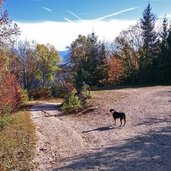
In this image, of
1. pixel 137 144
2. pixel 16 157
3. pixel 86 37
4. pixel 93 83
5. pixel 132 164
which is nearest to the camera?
pixel 132 164

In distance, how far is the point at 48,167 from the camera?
12.2 m

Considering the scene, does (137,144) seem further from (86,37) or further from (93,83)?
(86,37)

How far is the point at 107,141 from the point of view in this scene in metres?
15.5

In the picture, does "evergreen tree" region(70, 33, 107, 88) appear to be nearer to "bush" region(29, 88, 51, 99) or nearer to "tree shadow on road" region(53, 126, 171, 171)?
"bush" region(29, 88, 51, 99)

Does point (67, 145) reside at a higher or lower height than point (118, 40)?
lower

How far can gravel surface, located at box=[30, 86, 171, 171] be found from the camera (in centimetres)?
1198

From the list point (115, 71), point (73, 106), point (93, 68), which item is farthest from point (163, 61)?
point (73, 106)

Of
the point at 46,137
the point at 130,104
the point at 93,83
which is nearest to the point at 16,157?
the point at 46,137

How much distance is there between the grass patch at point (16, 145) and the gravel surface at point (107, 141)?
1.35 ft

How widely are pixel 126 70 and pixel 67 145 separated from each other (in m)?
38.9

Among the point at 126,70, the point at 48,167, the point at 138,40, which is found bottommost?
the point at 48,167

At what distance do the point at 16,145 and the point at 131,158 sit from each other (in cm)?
527

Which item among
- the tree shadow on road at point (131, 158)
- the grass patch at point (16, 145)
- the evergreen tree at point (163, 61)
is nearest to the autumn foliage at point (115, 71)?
the evergreen tree at point (163, 61)

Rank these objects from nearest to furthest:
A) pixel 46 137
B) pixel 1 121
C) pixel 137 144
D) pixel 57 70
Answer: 1. pixel 137 144
2. pixel 46 137
3. pixel 1 121
4. pixel 57 70
